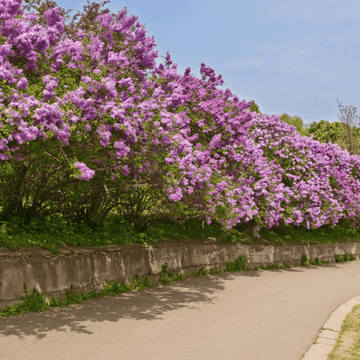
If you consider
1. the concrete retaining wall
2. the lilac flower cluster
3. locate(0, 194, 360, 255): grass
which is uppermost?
the lilac flower cluster

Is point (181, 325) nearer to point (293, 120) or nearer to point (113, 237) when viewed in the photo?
point (113, 237)

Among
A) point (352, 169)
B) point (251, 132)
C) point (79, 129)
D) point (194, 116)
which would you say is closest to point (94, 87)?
point (79, 129)

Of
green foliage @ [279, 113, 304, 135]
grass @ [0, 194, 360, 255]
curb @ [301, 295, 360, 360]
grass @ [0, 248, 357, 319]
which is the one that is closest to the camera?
curb @ [301, 295, 360, 360]

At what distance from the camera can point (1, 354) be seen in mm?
5734

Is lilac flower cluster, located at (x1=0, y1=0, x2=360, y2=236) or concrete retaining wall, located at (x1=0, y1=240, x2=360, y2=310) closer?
lilac flower cluster, located at (x1=0, y1=0, x2=360, y2=236)

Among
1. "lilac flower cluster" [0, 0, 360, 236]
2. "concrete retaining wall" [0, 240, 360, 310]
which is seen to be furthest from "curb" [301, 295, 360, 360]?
"concrete retaining wall" [0, 240, 360, 310]

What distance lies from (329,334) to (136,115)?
198 inches

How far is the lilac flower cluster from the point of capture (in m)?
7.18

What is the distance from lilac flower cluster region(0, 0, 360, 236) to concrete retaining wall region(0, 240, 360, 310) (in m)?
1.44

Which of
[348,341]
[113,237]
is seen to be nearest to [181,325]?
[348,341]

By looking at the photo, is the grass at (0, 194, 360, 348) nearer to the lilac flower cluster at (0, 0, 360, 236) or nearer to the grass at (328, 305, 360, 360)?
the lilac flower cluster at (0, 0, 360, 236)

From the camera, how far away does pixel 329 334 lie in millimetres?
7859

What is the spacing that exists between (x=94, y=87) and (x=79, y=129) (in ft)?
2.54

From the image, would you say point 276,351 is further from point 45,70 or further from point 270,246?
point 270,246
